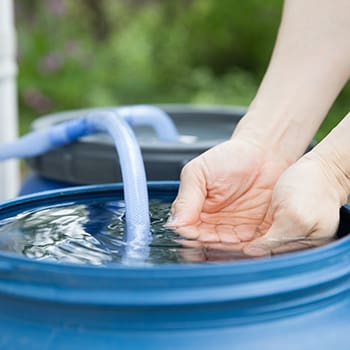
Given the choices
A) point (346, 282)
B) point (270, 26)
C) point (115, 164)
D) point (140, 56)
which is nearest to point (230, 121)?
point (115, 164)

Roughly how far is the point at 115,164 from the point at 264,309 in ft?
3.46

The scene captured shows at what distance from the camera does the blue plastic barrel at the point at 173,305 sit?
1.02 m

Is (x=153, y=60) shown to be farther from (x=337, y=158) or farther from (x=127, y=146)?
(x=337, y=158)

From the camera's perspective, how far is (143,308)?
40.7 inches

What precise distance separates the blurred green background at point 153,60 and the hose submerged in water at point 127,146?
353 centimetres

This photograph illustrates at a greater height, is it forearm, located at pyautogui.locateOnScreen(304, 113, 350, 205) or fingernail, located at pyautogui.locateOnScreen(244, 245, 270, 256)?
forearm, located at pyautogui.locateOnScreen(304, 113, 350, 205)

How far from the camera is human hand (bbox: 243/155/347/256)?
4.34ft

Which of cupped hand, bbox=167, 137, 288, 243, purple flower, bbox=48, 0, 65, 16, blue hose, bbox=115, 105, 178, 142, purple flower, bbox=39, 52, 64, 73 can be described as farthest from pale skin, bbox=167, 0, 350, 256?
purple flower, bbox=48, 0, 65, 16

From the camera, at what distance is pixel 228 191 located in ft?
5.34

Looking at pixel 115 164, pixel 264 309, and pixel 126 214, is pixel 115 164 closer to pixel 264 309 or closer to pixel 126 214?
pixel 126 214

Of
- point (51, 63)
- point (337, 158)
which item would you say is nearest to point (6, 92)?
point (337, 158)

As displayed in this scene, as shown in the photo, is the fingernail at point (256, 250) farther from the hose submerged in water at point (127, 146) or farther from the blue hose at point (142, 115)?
the blue hose at point (142, 115)

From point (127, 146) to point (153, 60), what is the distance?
5.21 meters

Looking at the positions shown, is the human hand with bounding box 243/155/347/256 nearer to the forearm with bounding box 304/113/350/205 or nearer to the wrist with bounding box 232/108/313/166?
the forearm with bounding box 304/113/350/205
